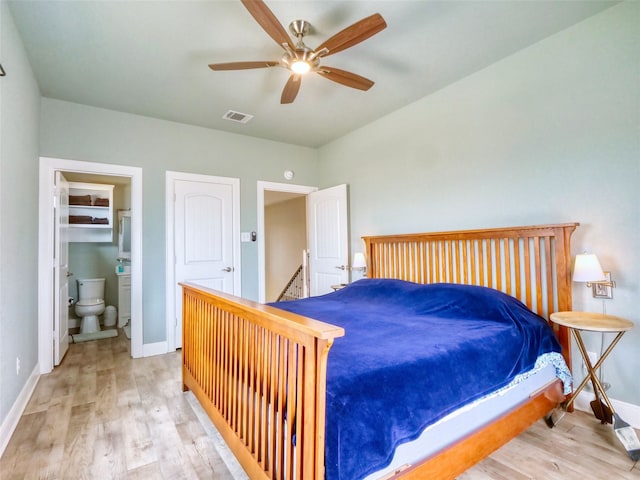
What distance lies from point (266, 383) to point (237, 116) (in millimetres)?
3136

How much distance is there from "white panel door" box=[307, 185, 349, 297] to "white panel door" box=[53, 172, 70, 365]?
288 centimetres

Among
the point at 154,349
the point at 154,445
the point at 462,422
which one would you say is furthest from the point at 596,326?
the point at 154,349

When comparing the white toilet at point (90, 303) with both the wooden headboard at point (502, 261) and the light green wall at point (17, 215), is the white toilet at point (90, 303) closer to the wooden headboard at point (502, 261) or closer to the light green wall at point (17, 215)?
the light green wall at point (17, 215)

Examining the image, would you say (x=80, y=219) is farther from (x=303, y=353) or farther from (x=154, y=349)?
(x=303, y=353)

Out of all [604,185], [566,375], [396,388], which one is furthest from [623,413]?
[396,388]

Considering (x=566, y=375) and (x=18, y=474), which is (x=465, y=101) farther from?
(x=18, y=474)

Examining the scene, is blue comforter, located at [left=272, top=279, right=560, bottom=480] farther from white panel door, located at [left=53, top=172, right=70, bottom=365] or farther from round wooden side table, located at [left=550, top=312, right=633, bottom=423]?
white panel door, located at [left=53, top=172, right=70, bottom=365]

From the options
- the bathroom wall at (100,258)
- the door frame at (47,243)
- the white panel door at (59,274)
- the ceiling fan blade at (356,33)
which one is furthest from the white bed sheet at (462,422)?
the bathroom wall at (100,258)

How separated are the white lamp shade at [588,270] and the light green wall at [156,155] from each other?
334cm

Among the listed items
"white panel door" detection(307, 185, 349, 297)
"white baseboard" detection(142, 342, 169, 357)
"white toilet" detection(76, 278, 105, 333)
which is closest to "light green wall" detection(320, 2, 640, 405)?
"white panel door" detection(307, 185, 349, 297)

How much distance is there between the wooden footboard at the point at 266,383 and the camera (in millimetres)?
1037

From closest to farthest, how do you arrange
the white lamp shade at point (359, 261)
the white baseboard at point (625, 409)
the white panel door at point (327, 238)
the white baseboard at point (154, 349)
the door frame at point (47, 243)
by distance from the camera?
1. the white baseboard at point (625, 409)
2. the door frame at point (47, 243)
3. the white baseboard at point (154, 349)
4. the white lamp shade at point (359, 261)
5. the white panel door at point (327, 238)

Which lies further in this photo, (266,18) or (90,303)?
(90,303)

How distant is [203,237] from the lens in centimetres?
390
